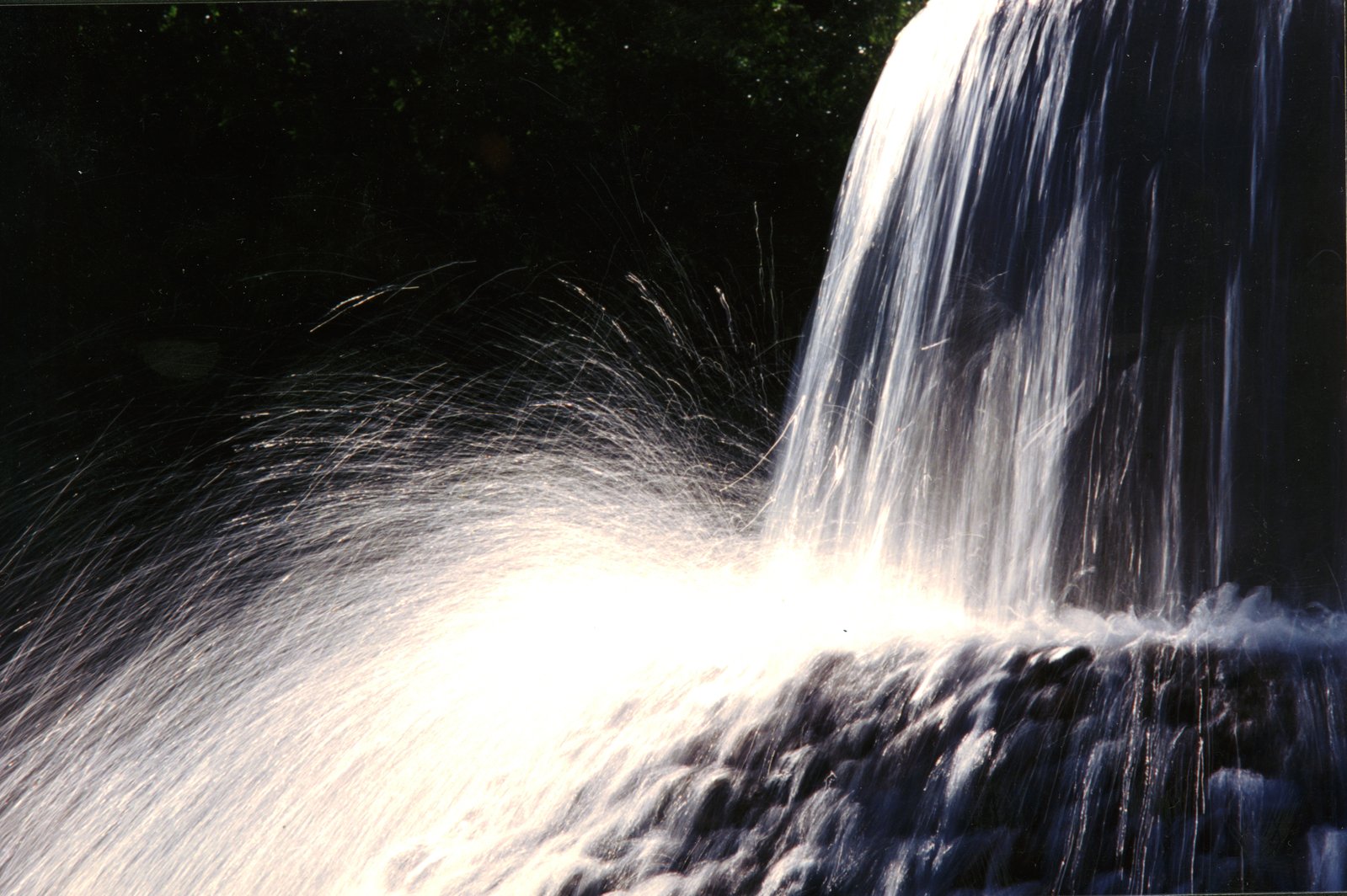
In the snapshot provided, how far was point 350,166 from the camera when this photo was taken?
10.4 feet

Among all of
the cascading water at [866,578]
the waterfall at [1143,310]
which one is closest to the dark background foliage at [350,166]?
the cascading water at [866,578]

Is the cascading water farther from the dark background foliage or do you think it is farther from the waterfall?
the dark background foliage

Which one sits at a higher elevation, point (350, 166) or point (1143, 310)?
point (350, 166)

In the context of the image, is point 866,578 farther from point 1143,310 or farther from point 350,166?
point 350,166

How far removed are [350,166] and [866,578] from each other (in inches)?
88.9

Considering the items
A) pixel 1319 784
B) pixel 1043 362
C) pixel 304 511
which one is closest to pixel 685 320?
pixel 1043 362

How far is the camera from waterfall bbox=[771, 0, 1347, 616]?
2.84 m

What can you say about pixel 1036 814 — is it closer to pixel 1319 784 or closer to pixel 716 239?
pixel 1319 784

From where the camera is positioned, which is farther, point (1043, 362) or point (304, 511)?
point (304, 511)

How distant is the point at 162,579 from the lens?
338cm

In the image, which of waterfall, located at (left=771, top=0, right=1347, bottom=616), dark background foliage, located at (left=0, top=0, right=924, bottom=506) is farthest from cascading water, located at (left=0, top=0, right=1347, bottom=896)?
dark background foliage, located at (left=0, top=0, right=924, bottom=506)

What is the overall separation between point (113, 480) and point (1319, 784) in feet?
12.7

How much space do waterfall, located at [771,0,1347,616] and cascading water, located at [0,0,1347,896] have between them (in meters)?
0.01

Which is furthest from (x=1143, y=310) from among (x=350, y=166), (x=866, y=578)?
→ (x=350, y=166)
